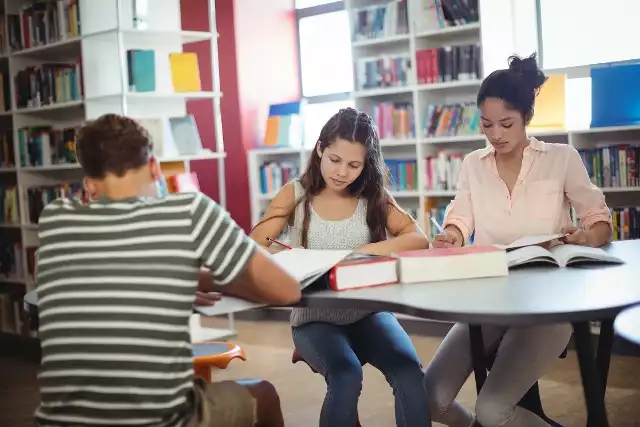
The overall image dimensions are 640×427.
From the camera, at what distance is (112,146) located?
5.44 feet

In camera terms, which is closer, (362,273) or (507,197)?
(362,273)

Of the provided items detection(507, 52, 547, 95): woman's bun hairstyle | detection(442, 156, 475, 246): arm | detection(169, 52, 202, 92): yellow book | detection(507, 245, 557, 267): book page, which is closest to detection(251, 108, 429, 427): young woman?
detection(442, 156, 475, 246): arm

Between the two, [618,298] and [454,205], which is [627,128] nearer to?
[454,205]

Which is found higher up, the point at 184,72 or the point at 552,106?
the point at 184,72

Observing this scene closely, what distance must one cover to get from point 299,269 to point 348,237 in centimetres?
61

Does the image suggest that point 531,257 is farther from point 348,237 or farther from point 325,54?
point 325,54

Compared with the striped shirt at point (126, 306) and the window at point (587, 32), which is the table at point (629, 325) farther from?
A: the window at point (587, 32)

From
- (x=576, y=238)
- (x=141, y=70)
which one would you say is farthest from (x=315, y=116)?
(x=576, y=238)

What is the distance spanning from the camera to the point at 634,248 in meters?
2.44

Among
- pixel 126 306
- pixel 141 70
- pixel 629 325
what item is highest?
pixel 141 70

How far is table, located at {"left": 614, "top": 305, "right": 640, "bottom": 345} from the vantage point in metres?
1.54

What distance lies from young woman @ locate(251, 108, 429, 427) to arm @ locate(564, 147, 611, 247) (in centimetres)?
47

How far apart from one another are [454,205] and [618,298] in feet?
3.45

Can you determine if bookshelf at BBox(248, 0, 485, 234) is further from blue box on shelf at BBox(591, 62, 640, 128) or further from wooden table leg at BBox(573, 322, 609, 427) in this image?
wooden table leg at BBox(573, 322, 609, 427)
